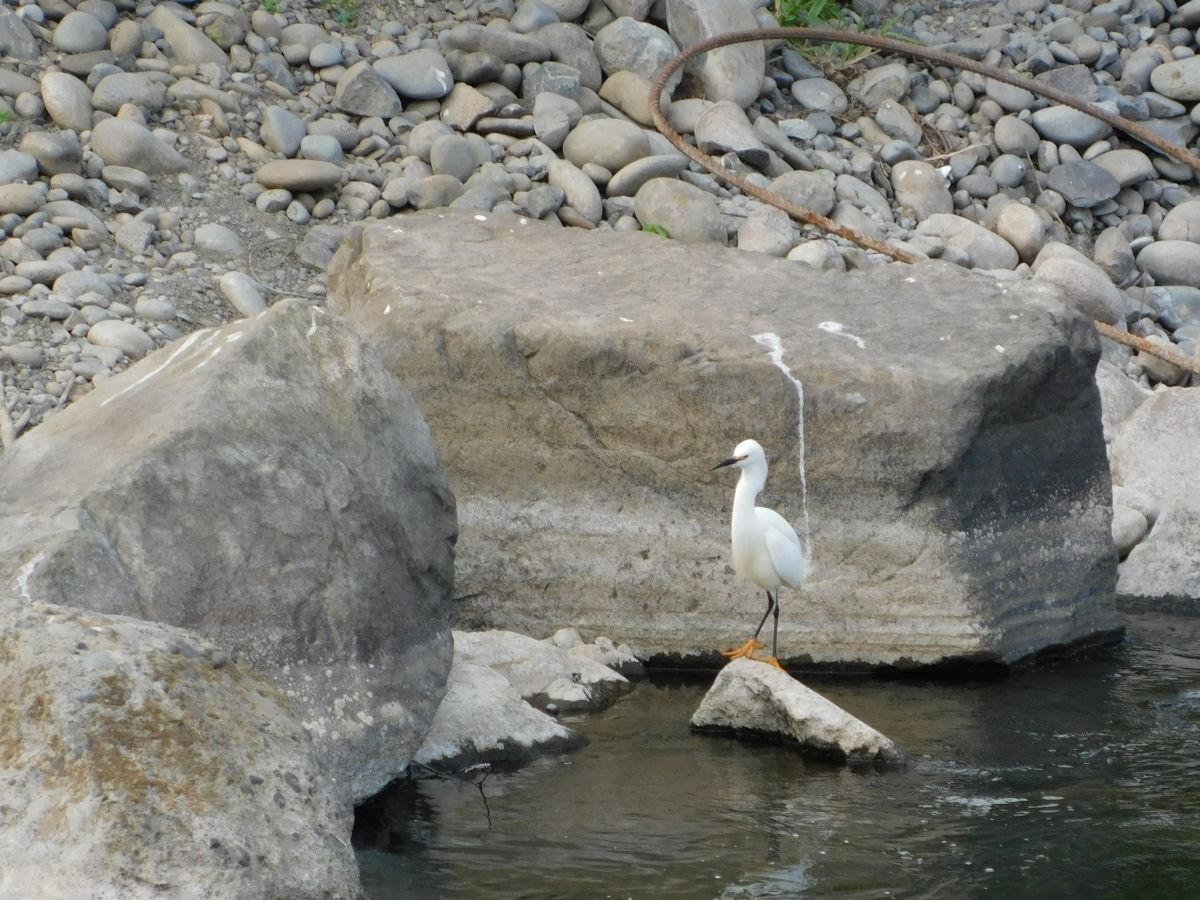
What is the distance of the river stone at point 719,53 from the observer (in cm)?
1218

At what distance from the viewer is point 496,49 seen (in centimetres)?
1174

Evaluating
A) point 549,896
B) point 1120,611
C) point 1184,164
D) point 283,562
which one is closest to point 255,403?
point 283,562

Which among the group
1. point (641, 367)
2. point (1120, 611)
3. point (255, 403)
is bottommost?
point (1120, 611)

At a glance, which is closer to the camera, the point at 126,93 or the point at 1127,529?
the point at 1127,529

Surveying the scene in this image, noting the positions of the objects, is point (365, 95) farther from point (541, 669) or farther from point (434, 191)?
point (541, 669)

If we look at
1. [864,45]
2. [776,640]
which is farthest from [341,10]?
[776,640]

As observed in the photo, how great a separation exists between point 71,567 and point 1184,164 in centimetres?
1140

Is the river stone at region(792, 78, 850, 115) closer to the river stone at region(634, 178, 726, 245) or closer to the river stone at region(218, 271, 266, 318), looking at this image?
the river stone at region(634, 178, 726, 245)

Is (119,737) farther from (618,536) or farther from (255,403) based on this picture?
(618,536)

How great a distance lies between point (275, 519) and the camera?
4961 mm

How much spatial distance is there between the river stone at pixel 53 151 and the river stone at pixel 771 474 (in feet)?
12.0

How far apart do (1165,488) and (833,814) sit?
454 cm

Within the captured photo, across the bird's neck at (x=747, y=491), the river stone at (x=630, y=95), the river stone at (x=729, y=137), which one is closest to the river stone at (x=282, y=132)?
the river stone at (x=630, y=95)

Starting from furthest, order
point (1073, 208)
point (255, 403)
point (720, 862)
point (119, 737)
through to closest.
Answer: point (1073, 208)
point (255, 403)
point (720, 862)
point (119, 737)
